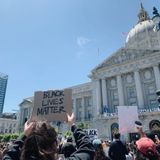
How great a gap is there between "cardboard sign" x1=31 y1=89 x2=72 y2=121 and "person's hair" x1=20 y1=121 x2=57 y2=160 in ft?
16.6

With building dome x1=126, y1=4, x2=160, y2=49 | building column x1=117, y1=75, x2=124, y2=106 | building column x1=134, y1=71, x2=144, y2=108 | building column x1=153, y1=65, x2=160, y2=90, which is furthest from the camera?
building dome x1=126, y1=4, x2=160, y2=49

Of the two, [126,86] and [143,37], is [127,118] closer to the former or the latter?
[126,86]

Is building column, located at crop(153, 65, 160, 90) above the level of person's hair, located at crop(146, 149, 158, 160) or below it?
above

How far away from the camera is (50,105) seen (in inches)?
284

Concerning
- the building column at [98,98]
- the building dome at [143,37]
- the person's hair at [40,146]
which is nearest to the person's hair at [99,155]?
the person's hair at [40,146]

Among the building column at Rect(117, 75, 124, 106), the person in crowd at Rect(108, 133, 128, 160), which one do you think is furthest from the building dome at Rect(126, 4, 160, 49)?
the person in crowd at Rect(108, 133, 128, 160)

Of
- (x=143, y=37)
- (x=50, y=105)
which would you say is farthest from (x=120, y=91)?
(x=50, y=105)

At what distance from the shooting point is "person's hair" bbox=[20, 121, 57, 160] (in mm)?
1510

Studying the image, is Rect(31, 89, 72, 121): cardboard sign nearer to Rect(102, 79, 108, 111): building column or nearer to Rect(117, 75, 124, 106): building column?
Rect(117, 75, 124, 106): building column

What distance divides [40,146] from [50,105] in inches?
226

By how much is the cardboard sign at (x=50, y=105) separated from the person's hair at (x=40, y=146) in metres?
5.07

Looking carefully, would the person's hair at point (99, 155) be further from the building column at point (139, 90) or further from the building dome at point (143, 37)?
the building dome at point (143, 37)

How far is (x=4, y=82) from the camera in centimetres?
14562

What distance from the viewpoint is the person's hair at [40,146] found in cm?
151
